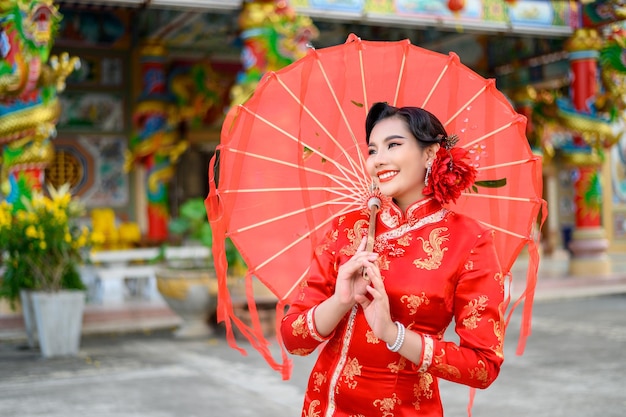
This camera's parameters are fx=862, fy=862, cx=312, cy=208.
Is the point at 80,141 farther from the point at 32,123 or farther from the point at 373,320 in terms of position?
the point at 373,320

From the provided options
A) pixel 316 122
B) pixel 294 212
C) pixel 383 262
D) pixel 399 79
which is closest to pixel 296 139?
pixel 316 122

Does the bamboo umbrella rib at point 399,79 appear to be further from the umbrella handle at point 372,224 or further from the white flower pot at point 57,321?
the white flower pot at point 57,321

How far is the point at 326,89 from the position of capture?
2869 mm

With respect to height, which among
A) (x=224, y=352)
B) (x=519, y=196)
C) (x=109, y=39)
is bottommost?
(x=224, y=352)

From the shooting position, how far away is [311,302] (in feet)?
8.00

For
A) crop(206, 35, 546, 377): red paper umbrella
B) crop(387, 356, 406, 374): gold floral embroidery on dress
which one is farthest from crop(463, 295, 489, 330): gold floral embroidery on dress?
crop(206, 35, 546, 377): red paper umbrella

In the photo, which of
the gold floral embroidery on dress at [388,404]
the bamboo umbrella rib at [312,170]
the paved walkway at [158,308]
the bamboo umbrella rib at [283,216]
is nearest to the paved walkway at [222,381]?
the paved walkway at [158,308]

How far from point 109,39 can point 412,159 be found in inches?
536

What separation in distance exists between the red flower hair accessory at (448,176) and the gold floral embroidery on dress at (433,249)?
93mm

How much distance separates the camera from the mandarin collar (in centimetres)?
240

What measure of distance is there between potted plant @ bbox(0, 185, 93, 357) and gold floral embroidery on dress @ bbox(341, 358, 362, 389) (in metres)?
6.42

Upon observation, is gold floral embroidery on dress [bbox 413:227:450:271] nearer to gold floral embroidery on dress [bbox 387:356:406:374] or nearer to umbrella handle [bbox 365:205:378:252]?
umbrella handle [bbox 365:205:378:252]

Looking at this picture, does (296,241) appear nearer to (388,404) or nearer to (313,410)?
(313,410)

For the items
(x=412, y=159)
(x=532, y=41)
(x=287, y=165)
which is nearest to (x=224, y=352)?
(x=287, y=165)
